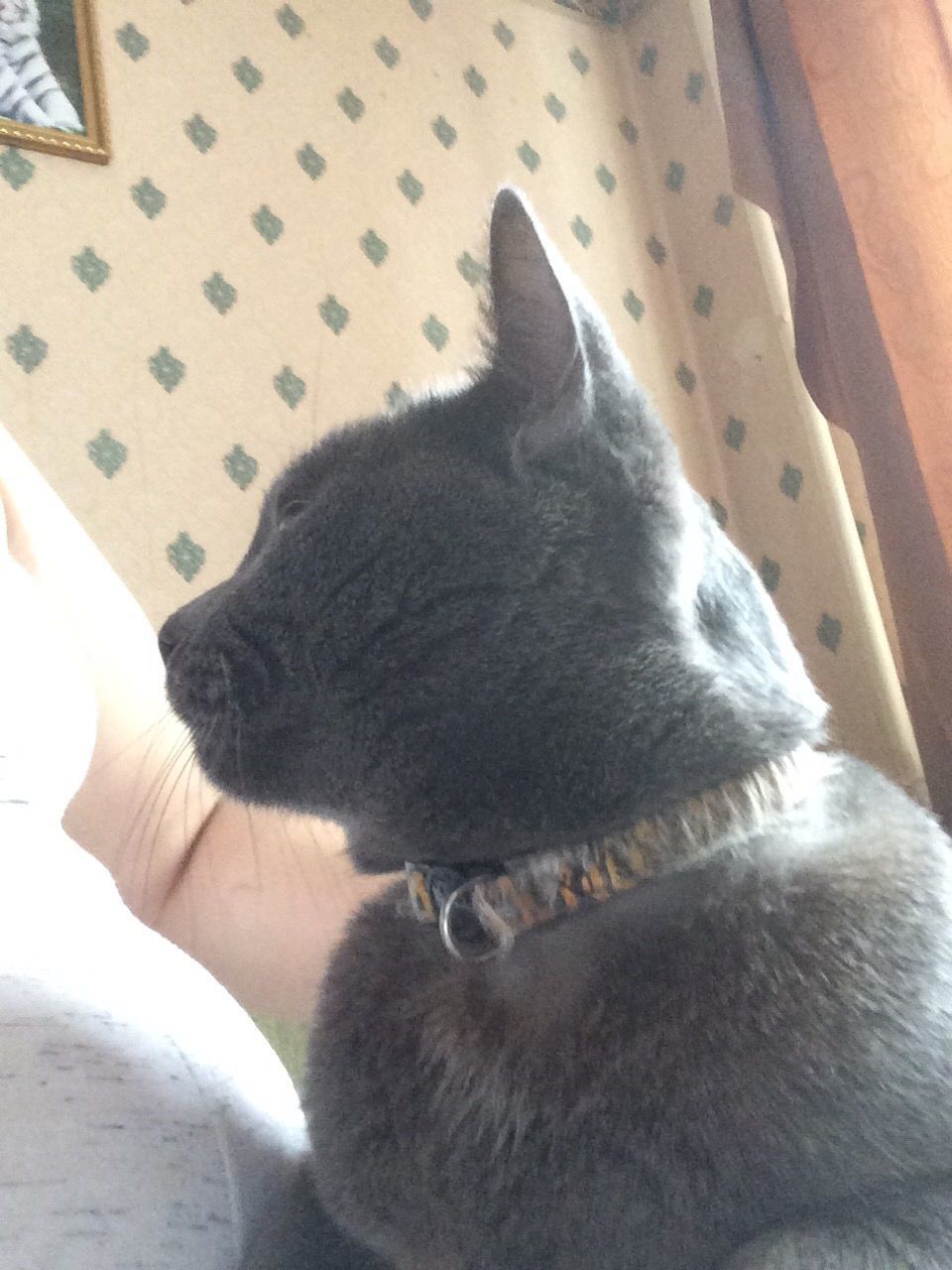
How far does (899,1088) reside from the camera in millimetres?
358

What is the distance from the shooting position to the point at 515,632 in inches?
17.1

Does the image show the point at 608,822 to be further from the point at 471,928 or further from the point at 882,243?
the point at 882,243

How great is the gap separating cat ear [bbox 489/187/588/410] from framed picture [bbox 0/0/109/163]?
4.05ft

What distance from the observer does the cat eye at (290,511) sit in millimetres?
517

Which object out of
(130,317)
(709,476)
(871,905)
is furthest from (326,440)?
(709,476)

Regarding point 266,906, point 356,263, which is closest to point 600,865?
point 266,906

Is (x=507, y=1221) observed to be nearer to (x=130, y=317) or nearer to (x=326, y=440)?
(x=326, y=440)

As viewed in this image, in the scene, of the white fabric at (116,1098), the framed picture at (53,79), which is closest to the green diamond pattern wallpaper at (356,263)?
the framed picture at (53,79)

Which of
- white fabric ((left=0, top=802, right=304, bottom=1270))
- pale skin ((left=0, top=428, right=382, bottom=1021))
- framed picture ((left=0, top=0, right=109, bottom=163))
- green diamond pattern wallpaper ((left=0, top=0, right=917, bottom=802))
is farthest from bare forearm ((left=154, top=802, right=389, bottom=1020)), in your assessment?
framed picture ((left=0, top=0, right=109, bottom=163))

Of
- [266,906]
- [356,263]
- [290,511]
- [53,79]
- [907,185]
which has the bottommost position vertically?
[266,906]

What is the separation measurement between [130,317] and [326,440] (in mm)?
1050

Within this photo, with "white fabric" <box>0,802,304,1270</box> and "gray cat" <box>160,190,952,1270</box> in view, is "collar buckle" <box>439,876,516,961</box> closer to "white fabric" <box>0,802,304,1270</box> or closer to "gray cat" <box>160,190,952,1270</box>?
"gray cat" <box>160,190,952,1270</box>

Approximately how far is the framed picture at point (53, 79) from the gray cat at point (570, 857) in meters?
1.20

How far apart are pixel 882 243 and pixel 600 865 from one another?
1103 millimetres
